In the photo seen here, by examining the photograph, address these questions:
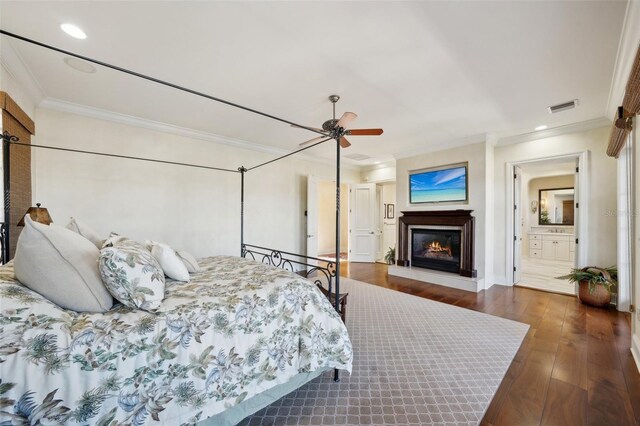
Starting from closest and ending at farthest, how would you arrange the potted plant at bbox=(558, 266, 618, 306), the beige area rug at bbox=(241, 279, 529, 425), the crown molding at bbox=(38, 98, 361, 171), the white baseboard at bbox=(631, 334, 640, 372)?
the beige area rug at bbox=(241, 279, 529, 425) < the white baseboard at bbox=(631, 334, 640, 372) < the crown molding at bbox=(38, 98, 361, 171) < the potted plant at bbox=(558, 266, 618, 306)

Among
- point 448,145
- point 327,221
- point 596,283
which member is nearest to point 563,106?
point 448,145

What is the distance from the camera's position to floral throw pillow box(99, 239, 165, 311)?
4.01ft

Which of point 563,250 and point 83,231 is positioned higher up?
point 83,231

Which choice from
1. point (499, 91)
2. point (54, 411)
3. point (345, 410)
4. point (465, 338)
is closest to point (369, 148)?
point (499, 91)

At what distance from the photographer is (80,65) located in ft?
7.60

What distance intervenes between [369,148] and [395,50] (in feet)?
9.80

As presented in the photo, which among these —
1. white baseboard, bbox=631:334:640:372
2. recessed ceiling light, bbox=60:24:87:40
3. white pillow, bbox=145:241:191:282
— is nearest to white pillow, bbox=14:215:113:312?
white pillow, bbox=145:241:191:282

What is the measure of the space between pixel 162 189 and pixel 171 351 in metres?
3.26

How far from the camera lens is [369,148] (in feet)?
16.6

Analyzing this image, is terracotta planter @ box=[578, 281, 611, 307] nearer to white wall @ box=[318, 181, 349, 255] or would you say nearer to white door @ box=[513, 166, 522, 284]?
white door @ box=[513, 166, 522, 284]

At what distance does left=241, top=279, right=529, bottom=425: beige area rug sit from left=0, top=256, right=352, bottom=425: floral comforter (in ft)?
0.86

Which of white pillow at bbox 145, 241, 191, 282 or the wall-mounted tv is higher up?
the wall-mounted tv

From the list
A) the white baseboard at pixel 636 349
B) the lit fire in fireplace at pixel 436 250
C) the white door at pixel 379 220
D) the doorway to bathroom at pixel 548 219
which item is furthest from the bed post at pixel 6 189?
the doorway to bathroom at pixel 548 219

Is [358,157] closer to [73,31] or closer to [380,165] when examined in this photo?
[380,165]
